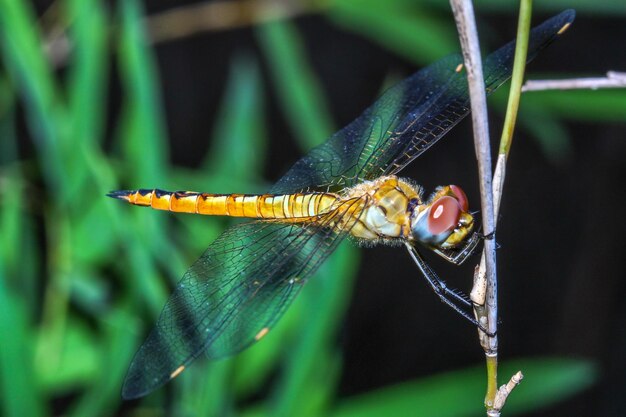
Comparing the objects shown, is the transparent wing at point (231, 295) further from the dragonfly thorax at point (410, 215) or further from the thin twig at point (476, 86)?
the thin twig at point (476, 86)

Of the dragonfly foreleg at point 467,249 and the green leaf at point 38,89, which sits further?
the green leaf at point 38,89

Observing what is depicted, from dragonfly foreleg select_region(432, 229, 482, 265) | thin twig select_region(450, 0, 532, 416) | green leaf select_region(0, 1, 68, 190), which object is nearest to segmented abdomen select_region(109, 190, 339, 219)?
green leaf select_region(0, 1, 68, 190)

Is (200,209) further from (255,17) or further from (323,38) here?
(323,38)

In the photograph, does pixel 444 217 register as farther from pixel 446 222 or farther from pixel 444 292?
pixel 444 292

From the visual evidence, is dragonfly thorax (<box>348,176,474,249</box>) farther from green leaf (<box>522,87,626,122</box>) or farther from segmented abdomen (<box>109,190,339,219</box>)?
green leaf (<box>522,87,626,122</box>)

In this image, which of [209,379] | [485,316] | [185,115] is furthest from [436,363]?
[485,316]

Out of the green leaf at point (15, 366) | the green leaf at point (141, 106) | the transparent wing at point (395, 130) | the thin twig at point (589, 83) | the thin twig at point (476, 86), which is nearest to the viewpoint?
the thin twig at point (476, 86)

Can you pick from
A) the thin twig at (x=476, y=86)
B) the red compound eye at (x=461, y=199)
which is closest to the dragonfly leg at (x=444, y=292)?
the red compound eye at (x=461, y=199)

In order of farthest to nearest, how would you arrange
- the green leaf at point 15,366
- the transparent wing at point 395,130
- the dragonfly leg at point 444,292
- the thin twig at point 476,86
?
1. the transparent wing at point 395,130
2. the green leaf at point 15,366
3. the dragonfly leg at point 444,292
4. the thin twig at point 476,86
